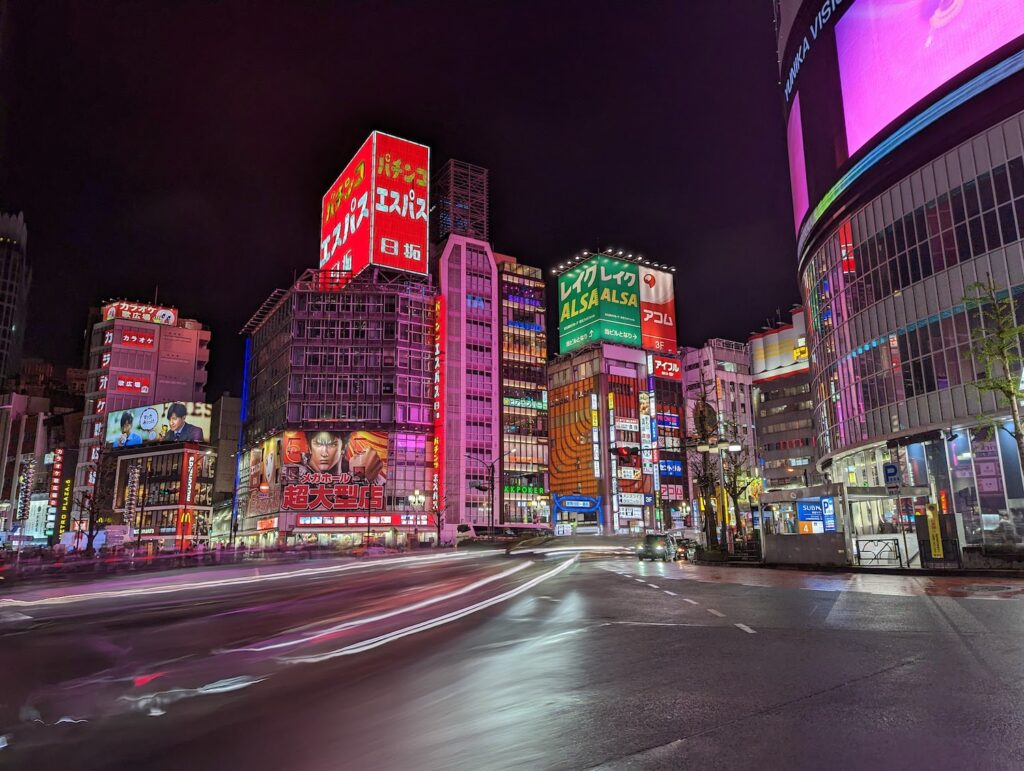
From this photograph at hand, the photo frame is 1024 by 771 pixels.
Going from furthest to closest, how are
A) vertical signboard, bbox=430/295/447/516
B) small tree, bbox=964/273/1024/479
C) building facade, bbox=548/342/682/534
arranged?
building facade, bbox=548/342/682/534
vertical signboard, bbox=430/295/447/516
small tree, bbox=964/273/1024/479

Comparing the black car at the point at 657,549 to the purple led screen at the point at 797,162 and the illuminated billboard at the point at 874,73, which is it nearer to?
the illuminated billboard at the point at 874,73

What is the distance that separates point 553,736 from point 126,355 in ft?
536

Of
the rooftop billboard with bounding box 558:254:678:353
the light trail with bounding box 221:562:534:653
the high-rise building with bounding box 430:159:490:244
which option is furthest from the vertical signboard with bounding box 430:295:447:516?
the light trail with bounding box 221:562:534:653

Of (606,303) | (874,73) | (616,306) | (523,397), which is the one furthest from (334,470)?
(874,73)

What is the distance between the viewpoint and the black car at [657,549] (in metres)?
46.0

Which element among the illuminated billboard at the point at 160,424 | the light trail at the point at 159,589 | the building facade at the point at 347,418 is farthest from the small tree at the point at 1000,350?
the illuminated billboard at the point at 160,424

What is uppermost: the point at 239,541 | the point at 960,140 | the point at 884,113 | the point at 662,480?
the point at 884,113

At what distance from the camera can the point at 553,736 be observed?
591 centimetres

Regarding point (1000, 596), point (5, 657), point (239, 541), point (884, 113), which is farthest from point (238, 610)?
point (239, 541)

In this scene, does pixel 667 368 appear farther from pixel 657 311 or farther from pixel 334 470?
pixel 334 470

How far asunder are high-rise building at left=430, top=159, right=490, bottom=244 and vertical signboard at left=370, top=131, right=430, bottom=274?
1233cm

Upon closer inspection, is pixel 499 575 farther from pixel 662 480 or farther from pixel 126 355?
pixel 126 355

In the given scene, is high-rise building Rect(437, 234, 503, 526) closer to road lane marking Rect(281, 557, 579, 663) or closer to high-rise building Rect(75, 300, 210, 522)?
high-rise building Rect(75, 300, 210, 522)

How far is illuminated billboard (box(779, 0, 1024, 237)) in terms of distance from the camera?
41125mm
